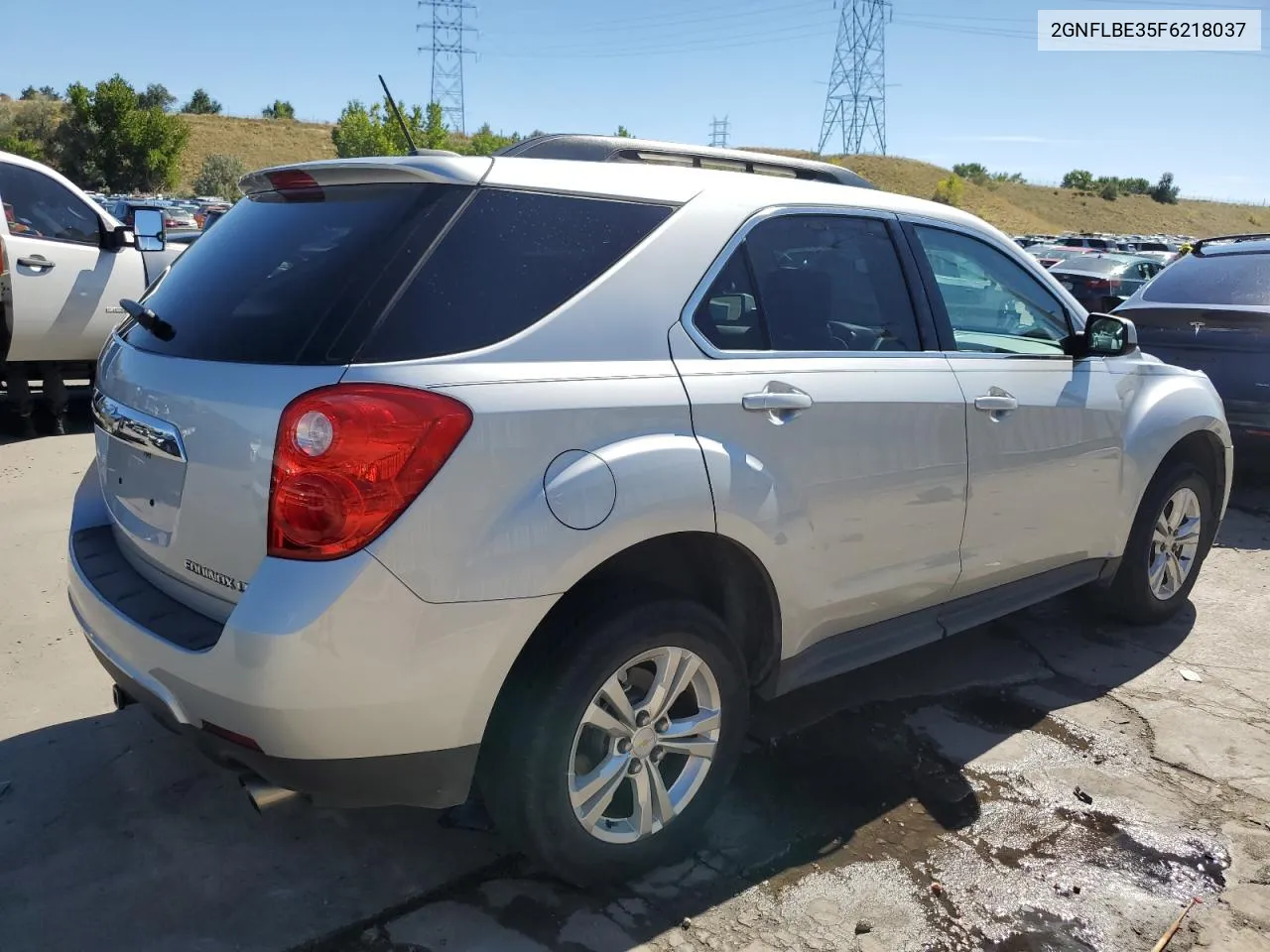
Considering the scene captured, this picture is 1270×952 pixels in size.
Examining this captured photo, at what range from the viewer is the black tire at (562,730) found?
248 centimetres

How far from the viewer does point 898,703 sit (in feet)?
13.2

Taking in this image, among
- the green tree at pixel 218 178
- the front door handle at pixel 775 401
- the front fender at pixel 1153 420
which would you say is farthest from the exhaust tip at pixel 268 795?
the green tree at pixel 218 178

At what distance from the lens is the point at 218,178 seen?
58.5 metres

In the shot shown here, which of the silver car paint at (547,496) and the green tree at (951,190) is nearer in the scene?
the silver car paint at (547,496)

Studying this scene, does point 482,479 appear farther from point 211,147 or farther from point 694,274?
point 211,147

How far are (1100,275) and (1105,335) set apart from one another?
1481 cm

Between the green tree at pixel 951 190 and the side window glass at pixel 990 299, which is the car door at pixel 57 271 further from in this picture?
the green tree at pixel 951 190

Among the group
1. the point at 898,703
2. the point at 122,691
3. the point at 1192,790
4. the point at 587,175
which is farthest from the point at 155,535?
the point at 1192,790

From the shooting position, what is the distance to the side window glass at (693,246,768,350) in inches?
111

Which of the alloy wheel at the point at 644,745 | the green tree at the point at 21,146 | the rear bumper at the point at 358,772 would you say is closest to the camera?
the rear bumper at the point at 358,772

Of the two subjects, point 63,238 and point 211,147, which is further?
point 211,147

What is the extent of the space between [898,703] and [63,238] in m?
6.67

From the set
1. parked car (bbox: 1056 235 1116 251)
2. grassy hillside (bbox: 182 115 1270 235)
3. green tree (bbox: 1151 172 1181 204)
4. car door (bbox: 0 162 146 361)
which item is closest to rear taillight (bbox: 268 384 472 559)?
car door (bbox: 0 162 146 361)

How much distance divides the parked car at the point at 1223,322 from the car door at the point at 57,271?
714 centimetres
